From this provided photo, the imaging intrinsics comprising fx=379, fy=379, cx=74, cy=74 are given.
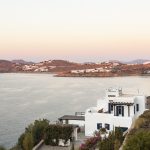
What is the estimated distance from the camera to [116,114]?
20.9 m

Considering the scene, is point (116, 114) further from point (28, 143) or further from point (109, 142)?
point (28, 143)

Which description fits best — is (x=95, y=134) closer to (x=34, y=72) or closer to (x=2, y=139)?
(x=2, y=139)

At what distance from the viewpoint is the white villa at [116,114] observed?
67.5ft

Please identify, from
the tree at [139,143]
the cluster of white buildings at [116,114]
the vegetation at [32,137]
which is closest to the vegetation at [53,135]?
the vegetation at [32,137]

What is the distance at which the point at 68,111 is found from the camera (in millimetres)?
42250

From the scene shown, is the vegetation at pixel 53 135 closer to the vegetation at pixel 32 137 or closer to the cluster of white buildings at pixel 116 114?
the vegetation at pixel 32 137

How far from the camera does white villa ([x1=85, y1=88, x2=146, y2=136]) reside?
67.5 ft

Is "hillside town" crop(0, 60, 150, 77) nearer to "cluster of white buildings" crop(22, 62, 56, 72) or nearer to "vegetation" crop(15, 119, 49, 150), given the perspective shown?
"cluster of white buildings" crop(22, 62, 56, 72)

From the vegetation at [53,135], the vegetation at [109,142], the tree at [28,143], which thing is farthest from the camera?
the vegetation at [53,135]

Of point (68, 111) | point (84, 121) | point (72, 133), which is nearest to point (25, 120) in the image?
point (68, 111)

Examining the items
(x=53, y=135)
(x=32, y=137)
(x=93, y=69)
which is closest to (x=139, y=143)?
(x=53, y=135)

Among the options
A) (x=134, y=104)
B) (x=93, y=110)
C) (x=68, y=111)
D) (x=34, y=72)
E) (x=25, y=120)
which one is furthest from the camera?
(x=34, y=72)

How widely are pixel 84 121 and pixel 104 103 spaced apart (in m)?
1.65

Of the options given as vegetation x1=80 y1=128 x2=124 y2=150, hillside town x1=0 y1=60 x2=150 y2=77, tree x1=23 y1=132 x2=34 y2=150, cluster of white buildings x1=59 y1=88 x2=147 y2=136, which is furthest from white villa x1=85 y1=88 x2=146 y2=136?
hillside town x1=0 y1=60 x2=150 y2=77
